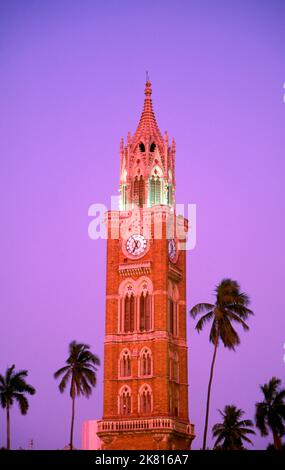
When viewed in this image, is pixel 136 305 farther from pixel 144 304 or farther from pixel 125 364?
pixel 125 364

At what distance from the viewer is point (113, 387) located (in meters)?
112

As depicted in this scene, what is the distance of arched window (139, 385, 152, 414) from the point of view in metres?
110

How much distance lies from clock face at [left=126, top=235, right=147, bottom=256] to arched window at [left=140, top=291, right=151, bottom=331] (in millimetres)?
4719

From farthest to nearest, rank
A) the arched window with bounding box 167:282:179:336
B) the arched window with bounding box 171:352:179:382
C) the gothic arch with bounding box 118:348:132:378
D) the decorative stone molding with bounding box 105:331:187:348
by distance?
the arched window with bounding box 167:282:179:336, the arched window with bounding box 171:352:179:382, the gothic arch with bounding box 118:348:132:378, the decorative stone molding with bounding box 105:331:187:348

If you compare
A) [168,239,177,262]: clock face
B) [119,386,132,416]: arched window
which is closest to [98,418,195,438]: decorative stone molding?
[119,386,132,416]: arched window

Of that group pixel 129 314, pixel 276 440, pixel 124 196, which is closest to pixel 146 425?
pixel 129 314

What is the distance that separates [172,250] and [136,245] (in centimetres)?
417

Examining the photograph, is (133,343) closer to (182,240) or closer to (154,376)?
(154,376)

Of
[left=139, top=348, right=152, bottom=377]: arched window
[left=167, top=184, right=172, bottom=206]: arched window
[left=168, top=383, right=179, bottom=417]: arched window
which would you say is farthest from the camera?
[left=167, top=184, right=172, bottom=206]: arched window

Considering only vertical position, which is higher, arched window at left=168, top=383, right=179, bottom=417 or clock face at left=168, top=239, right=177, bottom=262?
clock face at left=168, top=239, right=177, bottom=262

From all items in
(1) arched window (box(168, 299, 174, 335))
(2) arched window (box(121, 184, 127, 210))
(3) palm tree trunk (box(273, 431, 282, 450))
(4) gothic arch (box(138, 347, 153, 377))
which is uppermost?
(2) arched window (box(121, 184, 127, 210))

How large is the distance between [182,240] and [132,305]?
10499 mm

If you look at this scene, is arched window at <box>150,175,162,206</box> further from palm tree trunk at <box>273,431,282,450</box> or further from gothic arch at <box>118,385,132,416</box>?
palm tree trunk at <box>273,431,282,450</box>
